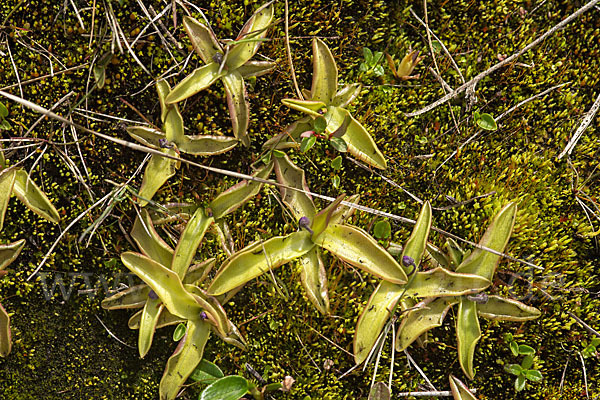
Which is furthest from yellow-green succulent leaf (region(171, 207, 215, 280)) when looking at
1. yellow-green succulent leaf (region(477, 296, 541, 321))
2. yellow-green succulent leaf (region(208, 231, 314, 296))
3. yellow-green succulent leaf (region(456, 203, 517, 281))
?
yellow-green succulent leaf (region(477, 296, 541, 321))

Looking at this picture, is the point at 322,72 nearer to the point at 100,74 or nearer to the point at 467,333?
the point at 100,74

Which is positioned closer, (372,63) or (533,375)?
(533,375)

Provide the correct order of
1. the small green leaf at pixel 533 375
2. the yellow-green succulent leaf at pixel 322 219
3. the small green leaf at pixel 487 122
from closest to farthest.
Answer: the yellow-green succulent leaf at pixel 322 219 → the small green leaf at pixel 533 375 → the small green leaf at pixel 487 122

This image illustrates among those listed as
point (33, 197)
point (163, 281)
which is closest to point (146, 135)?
point (33, 197)

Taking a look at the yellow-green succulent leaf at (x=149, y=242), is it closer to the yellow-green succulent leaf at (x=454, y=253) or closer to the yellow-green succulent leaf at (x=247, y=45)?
the yellow-green succulent leaf at (x=247, y=45)

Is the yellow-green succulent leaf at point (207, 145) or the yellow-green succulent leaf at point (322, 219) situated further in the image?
the yellow-green succulent leaf at point (207, 145)

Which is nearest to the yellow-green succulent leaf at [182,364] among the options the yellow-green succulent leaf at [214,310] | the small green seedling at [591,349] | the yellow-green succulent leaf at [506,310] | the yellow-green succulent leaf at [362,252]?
the yellow-green succulent leaf at [214,310]

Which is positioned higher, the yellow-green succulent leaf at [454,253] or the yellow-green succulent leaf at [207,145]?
the yellow-green succulent leaf at [207,145]
